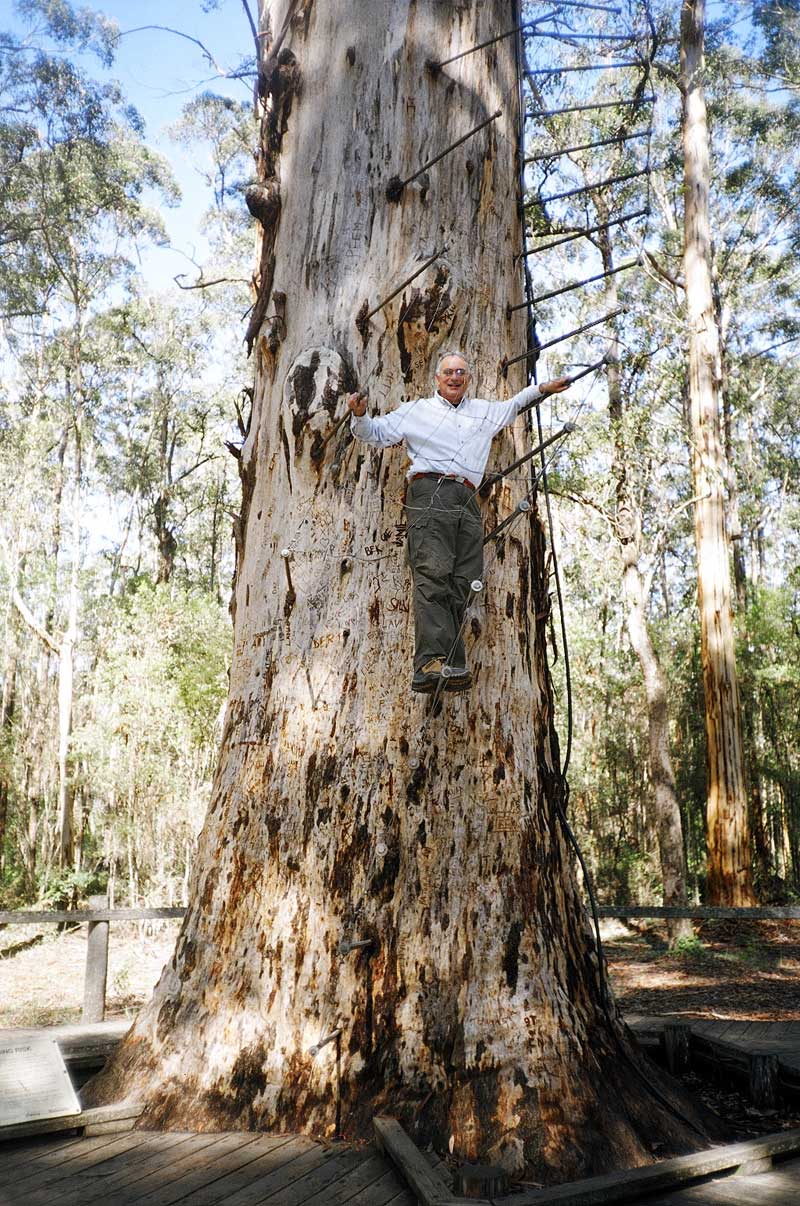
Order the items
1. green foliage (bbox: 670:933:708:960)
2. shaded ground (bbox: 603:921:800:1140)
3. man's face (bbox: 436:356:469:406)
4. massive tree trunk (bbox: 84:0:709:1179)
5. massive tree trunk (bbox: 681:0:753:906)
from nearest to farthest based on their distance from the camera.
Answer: massive tree trunk (bbox: 84:0:709:1179)
man's face (bbox: 436:356:469:406)
shaded ground (bbox: 603:921:800:1140)
green foliage (bbox: 670:933:708:960)
massive tree trunk (bbox: 681:0:753:906)

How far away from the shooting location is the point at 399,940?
115 inches

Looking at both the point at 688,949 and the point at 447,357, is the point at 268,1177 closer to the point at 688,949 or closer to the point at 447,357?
the point at 447,357

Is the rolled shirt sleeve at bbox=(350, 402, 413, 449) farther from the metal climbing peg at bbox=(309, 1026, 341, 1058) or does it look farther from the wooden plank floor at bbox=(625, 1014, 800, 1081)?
the wooden plank floor at bbox=(625, 1014, 800, 1081)

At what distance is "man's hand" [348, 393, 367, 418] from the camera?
120 inches

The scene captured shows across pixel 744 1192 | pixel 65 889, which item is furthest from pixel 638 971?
pixel 65 889

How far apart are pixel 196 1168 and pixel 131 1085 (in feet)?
1.82

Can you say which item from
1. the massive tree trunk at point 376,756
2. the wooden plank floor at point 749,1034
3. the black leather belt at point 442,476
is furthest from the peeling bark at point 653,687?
the black leather belt at point 442,476

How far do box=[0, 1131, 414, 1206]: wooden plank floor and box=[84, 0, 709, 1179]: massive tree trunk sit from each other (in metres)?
0.12

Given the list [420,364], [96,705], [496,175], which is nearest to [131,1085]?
[420,364]

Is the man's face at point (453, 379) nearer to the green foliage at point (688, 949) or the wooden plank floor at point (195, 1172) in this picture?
the wooden plank floor at point (195, 1172)

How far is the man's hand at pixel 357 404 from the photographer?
3059 millimetres

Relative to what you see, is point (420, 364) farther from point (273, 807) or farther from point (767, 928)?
point (767, 928)

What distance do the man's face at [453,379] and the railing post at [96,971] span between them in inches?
134

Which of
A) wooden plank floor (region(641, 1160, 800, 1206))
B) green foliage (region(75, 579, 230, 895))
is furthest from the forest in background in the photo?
wooden plank floor (region(641, 1160, 800, 1206))
